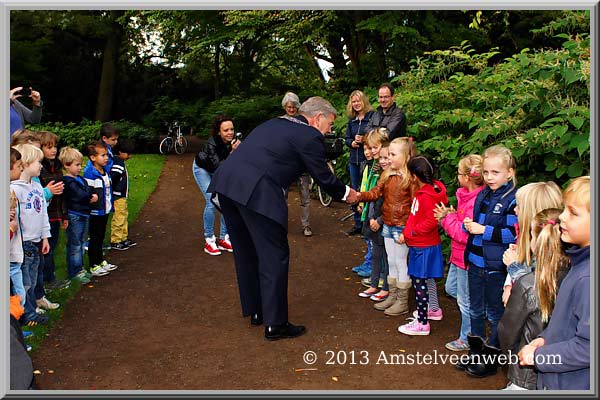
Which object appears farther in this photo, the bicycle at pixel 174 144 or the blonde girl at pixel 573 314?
the bicycle at pixel 174 144

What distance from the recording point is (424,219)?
5836 mm

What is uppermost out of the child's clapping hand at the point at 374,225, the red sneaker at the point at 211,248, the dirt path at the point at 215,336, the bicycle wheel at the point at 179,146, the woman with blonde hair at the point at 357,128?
the bicycle wheel at the point at 179,146

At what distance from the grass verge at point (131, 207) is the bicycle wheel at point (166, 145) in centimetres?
46

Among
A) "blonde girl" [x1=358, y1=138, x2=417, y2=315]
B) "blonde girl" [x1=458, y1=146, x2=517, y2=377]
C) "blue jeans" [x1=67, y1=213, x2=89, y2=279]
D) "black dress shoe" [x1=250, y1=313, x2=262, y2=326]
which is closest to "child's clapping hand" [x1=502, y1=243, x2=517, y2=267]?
"blonde girl" [x1=458, y1=146, x2=517, y2=377]

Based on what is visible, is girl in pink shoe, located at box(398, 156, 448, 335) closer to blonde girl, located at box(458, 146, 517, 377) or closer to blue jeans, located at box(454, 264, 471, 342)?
blue jeans, located at box(454, 264, 471, 342)

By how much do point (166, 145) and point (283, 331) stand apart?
50.2 ft

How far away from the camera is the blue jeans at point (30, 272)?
238 inches

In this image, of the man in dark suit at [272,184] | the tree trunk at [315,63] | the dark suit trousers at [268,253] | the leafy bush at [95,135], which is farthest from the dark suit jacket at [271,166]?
the tree trunk at [315,63]

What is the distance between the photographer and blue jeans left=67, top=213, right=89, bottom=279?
7.43 metres

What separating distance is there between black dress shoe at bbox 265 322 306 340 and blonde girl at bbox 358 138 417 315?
1.01 meters

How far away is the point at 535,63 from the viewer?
654 cm

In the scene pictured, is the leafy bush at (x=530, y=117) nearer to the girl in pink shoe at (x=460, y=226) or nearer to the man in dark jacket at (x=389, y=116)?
the man in dark jacket at (x=389, y=116)

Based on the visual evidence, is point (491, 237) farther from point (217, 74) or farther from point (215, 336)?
point (217, 74)

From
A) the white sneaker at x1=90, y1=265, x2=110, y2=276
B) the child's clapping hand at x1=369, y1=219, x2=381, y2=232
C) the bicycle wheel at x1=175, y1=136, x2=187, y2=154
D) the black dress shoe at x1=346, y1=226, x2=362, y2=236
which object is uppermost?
the bicycle wheel at x1=175, y1=136, x2=187, y2=154
